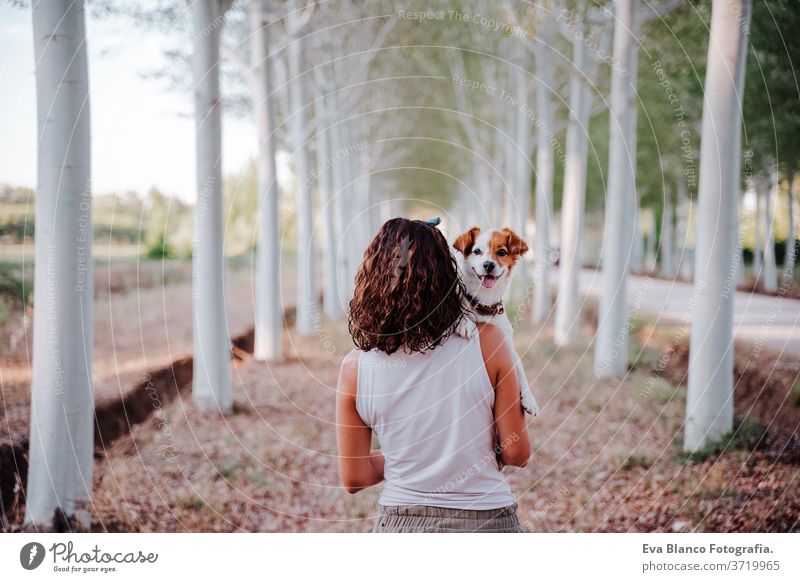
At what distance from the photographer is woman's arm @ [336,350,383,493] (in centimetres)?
233

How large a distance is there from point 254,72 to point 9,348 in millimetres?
4261

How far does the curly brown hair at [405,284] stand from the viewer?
237 centimetres

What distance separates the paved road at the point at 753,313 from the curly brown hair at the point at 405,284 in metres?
3.57

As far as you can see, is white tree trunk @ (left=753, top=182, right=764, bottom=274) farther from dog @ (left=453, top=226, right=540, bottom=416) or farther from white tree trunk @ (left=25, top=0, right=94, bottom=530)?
white tree trunk @ (left=25, top=0, right=94, bottom=530)

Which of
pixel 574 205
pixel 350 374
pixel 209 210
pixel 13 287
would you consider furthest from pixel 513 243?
pixel 574 205

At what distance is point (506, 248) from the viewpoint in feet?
9.75

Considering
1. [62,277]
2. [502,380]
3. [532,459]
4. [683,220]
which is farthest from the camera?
[683,220]

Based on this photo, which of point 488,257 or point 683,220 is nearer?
point 488,257

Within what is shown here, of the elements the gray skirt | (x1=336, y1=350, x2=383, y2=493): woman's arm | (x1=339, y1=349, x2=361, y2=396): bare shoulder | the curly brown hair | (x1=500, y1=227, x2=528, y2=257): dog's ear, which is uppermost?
(x1=500, y1=227, x2=528, y2=257): dog's ear

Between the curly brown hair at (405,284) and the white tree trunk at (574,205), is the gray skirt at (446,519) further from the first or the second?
the white tree trunk at (574,205)

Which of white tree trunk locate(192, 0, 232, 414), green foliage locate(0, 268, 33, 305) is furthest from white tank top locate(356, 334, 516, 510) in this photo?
green foliage locate(0, 268, 33, 305)

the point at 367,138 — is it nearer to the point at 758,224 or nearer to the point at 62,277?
the point at 758,224

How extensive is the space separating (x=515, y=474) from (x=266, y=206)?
488 cm
